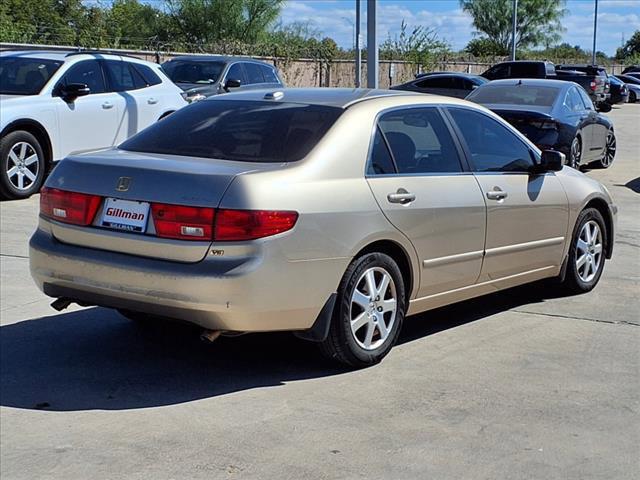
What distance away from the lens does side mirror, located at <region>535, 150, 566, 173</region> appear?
6.93 meters

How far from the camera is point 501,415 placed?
4.98 meters

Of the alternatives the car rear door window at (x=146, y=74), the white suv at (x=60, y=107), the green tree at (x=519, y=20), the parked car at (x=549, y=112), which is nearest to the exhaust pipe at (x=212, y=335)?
the white suv at (x=60, y=107)

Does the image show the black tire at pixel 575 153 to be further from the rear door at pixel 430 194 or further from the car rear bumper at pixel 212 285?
the car rear bumper at pixel 212 285

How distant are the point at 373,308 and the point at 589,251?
2740mm

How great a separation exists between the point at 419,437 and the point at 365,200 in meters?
1.45

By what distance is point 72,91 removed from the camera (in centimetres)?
1198

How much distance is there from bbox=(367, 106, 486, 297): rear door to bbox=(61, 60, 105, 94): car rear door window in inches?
280

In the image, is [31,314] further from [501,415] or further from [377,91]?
[501,415]

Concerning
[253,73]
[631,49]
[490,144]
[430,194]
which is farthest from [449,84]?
[631,49]

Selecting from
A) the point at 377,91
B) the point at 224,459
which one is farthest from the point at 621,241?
the point at 224,459

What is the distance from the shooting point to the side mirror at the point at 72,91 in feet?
39.3

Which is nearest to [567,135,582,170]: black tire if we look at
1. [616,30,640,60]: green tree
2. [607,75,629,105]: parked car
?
[607,75,629,105]: parked car

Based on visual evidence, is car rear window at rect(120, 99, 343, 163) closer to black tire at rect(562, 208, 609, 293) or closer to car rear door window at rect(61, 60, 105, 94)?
black tire at rect(562, 208, 609, 293)

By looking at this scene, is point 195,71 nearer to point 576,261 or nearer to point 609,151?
point 609,151
